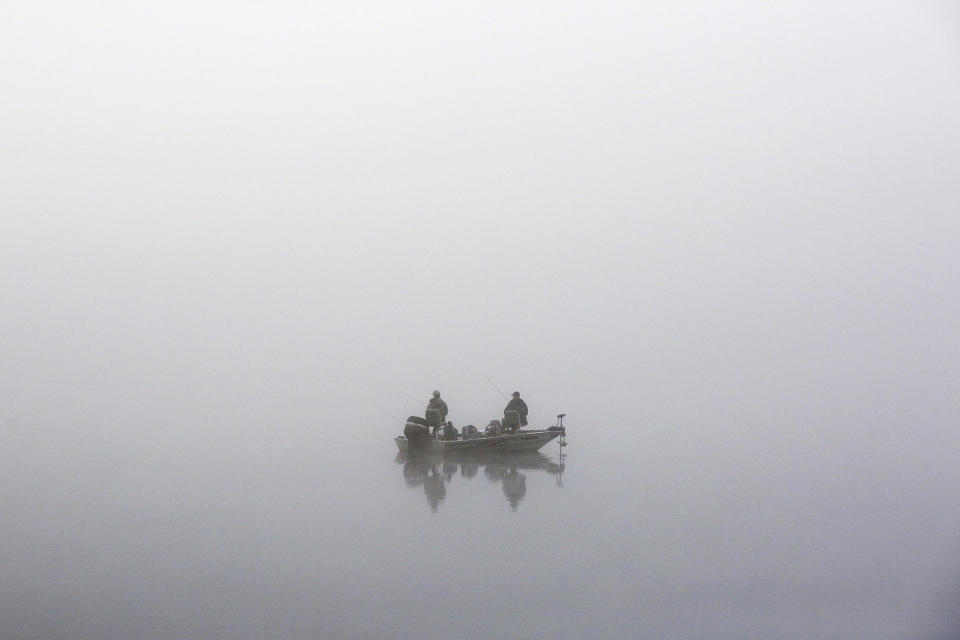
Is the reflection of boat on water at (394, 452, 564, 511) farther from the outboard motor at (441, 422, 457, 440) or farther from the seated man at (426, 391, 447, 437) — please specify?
the seated man at (426, 391, 447, 437)

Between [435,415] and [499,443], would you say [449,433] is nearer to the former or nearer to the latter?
[435,415]

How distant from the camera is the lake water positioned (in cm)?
1031

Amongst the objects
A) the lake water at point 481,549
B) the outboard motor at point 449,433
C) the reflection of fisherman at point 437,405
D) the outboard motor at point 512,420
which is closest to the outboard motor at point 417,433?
the outboard motor at point 449,433

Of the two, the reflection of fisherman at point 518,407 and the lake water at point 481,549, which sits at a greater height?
the reflection of fisherman at point 518,407

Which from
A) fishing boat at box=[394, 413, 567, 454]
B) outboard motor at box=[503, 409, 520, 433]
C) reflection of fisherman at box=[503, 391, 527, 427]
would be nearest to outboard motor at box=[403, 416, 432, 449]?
fishing boat at box=[394, 413, 567, 454]

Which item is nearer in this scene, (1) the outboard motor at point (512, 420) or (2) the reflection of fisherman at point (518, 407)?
(1) the outboard motor at point (512, 420)

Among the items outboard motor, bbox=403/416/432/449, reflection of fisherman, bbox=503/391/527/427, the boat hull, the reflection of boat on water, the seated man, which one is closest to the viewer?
the reflection of boat on water

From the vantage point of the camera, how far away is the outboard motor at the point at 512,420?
24.4 meters

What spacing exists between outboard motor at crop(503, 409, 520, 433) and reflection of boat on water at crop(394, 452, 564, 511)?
2.25 ft

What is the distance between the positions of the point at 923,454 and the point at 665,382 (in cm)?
3996

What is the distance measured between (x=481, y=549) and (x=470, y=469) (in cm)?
845

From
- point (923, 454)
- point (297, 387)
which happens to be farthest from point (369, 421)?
point (297, 387)

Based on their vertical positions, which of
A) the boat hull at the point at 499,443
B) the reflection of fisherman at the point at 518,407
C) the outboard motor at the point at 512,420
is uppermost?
the reflection of fisherman at the point at 518,407

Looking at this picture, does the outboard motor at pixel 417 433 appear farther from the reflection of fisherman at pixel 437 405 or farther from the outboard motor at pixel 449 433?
the reflection of fisherman at pixel 437 405
